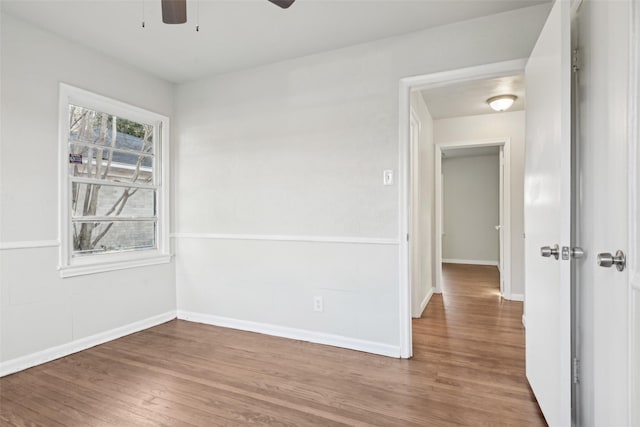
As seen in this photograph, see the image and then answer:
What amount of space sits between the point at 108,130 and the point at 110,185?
0.50m

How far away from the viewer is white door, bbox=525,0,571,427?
4.82 ft

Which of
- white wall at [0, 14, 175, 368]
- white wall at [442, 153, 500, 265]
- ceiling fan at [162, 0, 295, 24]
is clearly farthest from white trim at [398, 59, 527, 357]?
white wall at [442, 153, 500, 265]

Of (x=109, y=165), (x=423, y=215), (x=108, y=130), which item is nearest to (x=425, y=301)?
(x=423, y=215)

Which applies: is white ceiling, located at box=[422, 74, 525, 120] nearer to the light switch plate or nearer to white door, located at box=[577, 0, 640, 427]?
the light switch plate

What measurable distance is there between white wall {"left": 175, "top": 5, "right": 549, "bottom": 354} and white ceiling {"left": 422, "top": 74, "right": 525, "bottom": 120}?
91 centimetres

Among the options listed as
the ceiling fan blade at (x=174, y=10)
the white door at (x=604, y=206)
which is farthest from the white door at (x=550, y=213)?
the ceiling fan blade at (x=174, y=10)

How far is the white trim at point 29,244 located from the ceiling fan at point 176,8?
1889 millimetres

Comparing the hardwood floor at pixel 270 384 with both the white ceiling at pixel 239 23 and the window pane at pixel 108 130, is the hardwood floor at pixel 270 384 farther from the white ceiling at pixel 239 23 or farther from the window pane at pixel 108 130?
the white ceiling at pixel 239 23

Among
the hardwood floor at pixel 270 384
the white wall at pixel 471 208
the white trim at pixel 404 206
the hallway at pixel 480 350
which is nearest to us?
the hardwood floor at pixel 270 384

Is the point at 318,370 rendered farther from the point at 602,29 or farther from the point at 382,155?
the point at 602,29

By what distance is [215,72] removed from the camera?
332 centimetres

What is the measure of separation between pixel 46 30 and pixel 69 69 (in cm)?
28

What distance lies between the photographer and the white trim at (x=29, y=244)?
232 cm

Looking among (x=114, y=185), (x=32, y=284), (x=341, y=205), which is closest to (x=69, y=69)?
(x=114, y=185)
